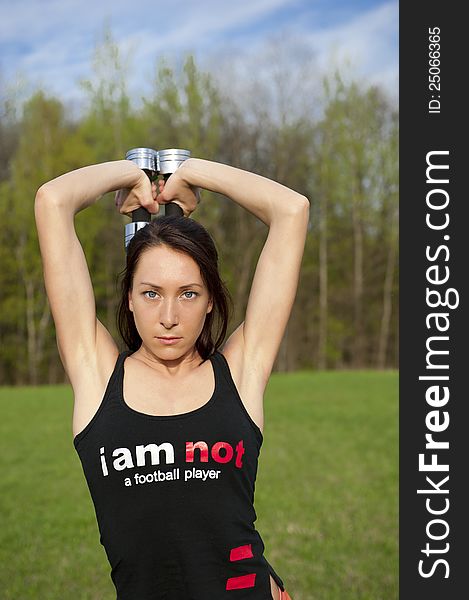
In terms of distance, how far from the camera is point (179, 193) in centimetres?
251

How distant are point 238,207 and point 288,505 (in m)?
16.4

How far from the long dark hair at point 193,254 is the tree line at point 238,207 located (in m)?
20.0

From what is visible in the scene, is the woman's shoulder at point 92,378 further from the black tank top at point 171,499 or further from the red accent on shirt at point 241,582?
the red accent on shirt at point 241,582

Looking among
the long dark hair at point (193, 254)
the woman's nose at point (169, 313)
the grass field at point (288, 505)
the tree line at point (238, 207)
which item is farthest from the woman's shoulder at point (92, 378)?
the tree line at point (238, 207)

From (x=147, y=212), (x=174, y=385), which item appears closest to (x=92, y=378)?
(x=174, y=385)

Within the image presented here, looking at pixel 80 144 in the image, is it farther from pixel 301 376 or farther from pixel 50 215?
pixel 50 215

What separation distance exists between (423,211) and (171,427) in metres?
3.58

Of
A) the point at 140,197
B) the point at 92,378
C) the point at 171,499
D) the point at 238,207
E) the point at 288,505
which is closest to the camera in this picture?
the point at 171,499

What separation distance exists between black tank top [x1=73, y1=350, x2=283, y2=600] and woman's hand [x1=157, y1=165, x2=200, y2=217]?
0.65 metres

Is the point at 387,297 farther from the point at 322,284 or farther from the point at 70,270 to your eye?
the point at 70,270

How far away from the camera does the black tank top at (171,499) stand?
216 cm

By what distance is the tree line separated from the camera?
23.3 m

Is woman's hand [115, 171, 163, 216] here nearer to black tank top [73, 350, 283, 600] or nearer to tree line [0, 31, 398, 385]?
black tank top [73, 350, 283, 600]

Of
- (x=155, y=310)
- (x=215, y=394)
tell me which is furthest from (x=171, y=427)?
(x=155, y=310)
